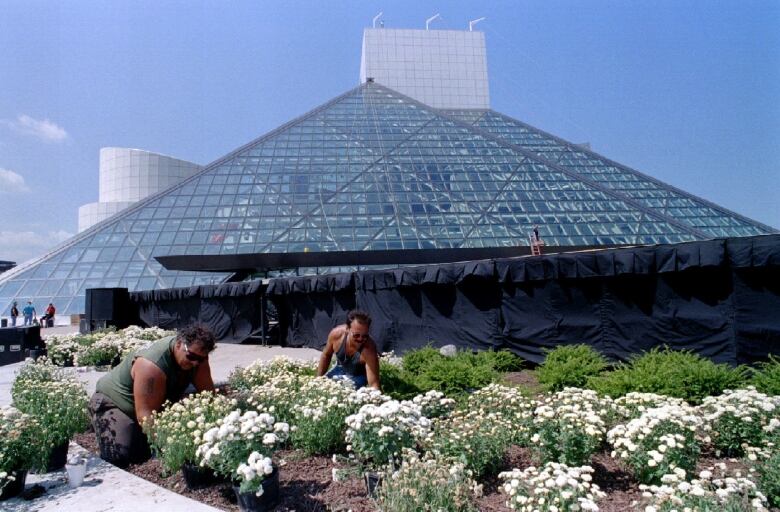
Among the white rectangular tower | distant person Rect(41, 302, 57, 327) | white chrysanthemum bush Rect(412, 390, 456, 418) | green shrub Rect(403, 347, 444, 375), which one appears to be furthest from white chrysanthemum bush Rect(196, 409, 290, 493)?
the white rectangular tower

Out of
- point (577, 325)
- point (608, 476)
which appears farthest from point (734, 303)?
point (608, 476)

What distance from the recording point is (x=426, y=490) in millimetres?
3160

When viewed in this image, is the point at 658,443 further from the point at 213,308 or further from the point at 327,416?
the point at 213,308

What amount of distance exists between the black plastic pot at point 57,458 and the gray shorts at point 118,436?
0.30m

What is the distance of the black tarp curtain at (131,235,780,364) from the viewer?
24.0 ft

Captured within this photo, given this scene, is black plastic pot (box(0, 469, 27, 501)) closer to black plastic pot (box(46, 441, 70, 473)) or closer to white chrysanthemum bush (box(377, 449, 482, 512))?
black plastic pot (box(46, 441, 70, 473))

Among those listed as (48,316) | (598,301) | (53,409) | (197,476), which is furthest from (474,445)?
(48,316)

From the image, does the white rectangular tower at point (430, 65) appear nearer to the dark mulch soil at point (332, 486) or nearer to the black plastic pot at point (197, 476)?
the dark mulch soil at point (332, 486)

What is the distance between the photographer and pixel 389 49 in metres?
65.9

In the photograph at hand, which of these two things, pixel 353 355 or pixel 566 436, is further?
pixel 353 355

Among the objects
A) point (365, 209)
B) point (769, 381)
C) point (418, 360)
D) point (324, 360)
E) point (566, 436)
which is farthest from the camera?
point (365, 209)

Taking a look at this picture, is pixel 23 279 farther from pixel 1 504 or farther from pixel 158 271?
pixel 1 504

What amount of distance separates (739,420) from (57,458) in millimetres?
6267

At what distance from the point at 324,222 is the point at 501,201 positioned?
37.0 ft
